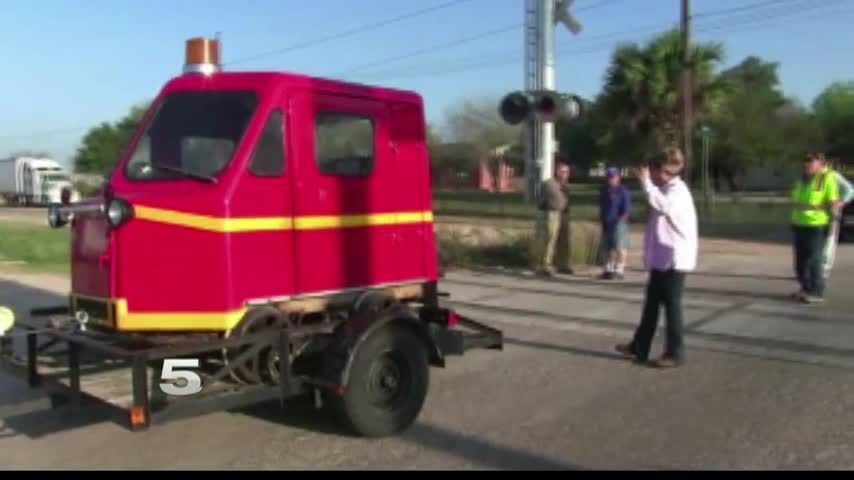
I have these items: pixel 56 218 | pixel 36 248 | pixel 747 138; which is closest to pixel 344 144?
pixel 56 218

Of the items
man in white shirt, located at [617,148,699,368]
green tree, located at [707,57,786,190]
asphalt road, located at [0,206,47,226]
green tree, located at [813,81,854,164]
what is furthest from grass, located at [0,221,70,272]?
green tree, located at [813,81,854,164]

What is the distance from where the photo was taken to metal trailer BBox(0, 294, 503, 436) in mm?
4664

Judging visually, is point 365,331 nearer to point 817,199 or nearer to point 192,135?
point 192,135

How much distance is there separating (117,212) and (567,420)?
125 inches

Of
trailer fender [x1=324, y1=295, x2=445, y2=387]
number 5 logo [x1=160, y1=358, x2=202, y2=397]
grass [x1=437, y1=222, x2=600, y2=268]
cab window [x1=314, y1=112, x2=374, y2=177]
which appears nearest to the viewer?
number 5 logo [x1=160, y1=358, x2=202, y2=397]

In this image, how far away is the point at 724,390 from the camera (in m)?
6.67

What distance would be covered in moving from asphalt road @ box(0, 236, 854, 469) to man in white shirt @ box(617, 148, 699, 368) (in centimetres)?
32

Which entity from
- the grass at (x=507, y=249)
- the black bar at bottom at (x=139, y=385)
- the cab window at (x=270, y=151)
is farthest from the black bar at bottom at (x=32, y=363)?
the grass at (x=507, y=249)

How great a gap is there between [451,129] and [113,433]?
238ft

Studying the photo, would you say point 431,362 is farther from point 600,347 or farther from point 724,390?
point 600,347

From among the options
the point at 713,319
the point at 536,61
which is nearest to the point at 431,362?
the point at 713,319

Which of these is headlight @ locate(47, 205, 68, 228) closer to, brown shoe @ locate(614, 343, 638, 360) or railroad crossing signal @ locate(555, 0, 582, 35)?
brown shoe @ locate(614, 343, 638, 360)

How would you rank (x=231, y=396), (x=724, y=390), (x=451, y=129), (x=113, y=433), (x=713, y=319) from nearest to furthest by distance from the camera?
1. (x=231, y=396)
2. (x=113, y=433)
3. (x=724, y=390)
4. (x=713, y=319)
5. (x=451, y=129)

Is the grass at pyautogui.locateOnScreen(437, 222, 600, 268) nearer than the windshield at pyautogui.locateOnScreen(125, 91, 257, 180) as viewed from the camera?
No
